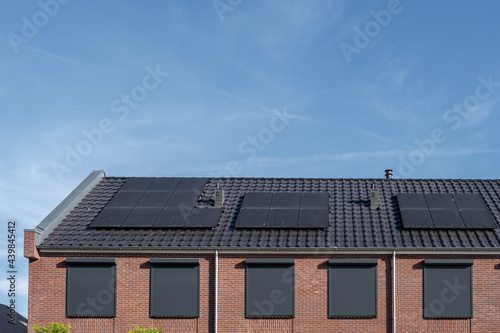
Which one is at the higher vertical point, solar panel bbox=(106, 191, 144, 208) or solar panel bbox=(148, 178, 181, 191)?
solar panel bbox=(148, 178, 181, 191)

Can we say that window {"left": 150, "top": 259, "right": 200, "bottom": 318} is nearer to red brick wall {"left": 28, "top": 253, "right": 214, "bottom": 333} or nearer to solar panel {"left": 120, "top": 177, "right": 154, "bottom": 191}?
red brick wall {"left": 28, "top": 253, "right": 214, "bottom": 333}

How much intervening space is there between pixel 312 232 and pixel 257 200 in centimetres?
289

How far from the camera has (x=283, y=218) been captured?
885 inches

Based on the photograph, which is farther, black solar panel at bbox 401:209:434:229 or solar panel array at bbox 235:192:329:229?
solar panel array at bbox 235:192:329:229

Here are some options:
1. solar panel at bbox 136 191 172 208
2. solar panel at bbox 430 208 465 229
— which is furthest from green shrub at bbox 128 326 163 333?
solar panel at bbox 430 208 465 229

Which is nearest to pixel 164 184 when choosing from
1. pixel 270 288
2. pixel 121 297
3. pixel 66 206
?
pixel 66 206

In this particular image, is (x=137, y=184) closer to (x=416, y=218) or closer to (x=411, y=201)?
(x=411, y=201)

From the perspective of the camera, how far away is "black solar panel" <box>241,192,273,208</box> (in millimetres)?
23375

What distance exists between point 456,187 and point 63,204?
15754 mm

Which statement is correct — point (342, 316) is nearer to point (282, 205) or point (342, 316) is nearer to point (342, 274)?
point (342, 274)

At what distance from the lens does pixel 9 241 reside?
22516 millimetres

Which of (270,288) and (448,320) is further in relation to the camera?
(270,288)

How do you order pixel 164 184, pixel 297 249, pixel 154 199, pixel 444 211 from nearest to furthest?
1. pixel 297 249
2. pixel 444 211
3. pixel 154 199
4. pixel 164 184

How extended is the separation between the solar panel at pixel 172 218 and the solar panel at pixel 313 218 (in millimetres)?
4163
